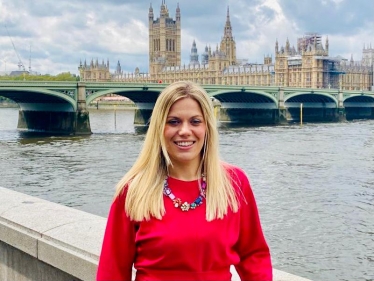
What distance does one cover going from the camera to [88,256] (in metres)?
2.34

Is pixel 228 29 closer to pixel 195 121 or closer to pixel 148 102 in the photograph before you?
pixel 148 102

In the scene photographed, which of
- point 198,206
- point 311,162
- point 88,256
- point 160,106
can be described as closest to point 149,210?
point 198,206

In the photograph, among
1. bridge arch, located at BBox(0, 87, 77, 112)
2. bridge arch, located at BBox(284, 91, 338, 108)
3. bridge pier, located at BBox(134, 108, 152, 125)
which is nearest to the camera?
bridge arch, located at BBox(0, 87, 77, 112)

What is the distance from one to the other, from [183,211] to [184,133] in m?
0.25

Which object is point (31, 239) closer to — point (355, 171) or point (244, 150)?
point (355, 171)

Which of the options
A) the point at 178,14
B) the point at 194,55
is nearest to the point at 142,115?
the point at 194,55

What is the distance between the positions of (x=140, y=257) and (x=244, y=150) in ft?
66.0

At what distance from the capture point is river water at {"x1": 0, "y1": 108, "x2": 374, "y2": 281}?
7648 millimetres

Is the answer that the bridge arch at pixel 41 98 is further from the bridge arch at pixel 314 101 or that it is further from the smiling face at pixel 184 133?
the smiling face at pixel 184 133

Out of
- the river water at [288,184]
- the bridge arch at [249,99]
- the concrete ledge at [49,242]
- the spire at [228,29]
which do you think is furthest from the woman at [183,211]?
the spire at [228,29]

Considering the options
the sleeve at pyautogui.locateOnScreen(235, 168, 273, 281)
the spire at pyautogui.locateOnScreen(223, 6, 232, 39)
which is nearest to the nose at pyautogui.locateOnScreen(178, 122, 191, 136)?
the sleeve at pyautogui.locateOnScreen(235, 168, 273, 281)

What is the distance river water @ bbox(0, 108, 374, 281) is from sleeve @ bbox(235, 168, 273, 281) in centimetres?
522

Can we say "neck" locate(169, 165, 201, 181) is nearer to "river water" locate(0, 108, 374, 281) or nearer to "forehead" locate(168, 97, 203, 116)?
"forehead" locate(168, 97, 203, 116)

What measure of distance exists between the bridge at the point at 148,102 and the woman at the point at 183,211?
2670cm
